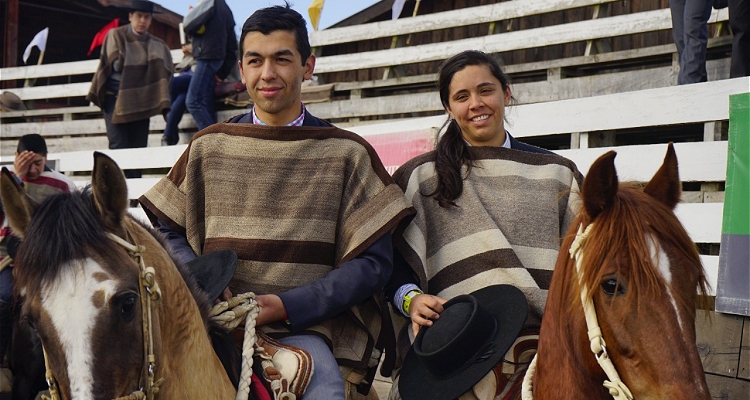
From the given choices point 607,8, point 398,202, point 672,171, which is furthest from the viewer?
point 607,8

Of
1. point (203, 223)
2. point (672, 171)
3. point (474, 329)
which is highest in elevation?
point (672, 171)

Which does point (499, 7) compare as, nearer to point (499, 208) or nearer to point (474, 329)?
point (499, 208)

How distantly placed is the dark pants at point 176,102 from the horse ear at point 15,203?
7138mm

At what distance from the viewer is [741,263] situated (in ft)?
12.4

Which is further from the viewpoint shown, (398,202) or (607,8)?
(607,8)

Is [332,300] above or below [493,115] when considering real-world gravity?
below

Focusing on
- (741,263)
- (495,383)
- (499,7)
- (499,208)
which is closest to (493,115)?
(499,208)

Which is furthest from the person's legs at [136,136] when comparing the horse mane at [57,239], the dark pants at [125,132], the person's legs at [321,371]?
the horse mane at [57,239]

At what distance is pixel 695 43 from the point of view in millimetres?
5254

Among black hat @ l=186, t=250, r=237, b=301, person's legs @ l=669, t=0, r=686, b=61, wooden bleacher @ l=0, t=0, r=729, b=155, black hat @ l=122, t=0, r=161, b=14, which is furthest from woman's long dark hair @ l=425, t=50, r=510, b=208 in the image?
black hat @ l=122, t=0, r=161, b=14

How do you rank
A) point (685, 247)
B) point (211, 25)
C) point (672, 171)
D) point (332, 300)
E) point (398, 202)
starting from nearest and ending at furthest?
point (685, 247) → point (672, 171) → point (332, 300) → point (398, 202) → point (211, 25)

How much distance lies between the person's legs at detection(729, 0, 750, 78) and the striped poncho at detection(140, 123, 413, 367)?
316 centimetres

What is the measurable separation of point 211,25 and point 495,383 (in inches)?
265

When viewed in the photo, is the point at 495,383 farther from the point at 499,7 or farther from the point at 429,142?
the point at 499,7
